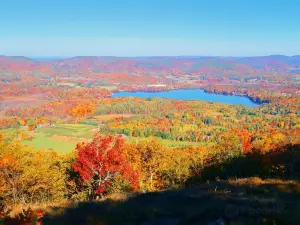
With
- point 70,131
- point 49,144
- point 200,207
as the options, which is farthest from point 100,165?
point 70,131

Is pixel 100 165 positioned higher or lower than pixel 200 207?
lower

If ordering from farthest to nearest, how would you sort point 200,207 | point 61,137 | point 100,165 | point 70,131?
point 70,131, point 61,137, point 100,165, point 200,207

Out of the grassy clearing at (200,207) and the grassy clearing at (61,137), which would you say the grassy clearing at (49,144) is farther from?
the grassy clearing at (200,207)

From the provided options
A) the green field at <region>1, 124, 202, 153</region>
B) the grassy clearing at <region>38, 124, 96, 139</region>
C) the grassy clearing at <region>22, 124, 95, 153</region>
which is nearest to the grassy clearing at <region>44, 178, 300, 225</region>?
the green field at <region>1, 124, 202, 153</region>

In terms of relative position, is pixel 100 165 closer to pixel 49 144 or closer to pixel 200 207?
pixel 200 207

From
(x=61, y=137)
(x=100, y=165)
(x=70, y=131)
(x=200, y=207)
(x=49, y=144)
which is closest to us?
(x=200, y=207)

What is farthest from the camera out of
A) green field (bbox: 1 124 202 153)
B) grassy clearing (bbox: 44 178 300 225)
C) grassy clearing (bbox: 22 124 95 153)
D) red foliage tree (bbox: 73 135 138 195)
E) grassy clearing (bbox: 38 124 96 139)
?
grassy clearing (bbox: 38 124 96 139)

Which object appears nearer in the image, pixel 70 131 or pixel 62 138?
pixel 62 138

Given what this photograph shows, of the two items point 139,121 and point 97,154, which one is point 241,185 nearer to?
point 97,154

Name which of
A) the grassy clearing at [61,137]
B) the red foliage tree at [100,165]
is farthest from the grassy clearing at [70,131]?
the red foliage tree at [100,165]

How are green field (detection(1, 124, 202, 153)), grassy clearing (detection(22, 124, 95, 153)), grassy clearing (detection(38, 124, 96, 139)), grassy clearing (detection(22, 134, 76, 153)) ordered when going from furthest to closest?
grassy clearing (detection(38, 124, 96, 139)), green field (detection(1, 124, 202, 153)), grassy clearing (detection(22, 124, 95, 153)), grassy clearing (detection(22, 134, 76, 153))

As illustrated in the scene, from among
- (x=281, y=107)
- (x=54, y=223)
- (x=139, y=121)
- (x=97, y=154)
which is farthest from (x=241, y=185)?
(x=281, y=107)

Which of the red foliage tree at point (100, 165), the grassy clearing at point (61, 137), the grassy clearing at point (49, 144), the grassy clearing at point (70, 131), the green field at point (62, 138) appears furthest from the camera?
the grassy clearing at point (70, 131)

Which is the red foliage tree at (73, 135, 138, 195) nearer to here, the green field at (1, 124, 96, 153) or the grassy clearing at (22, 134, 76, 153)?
the green field at (1, 124, 96, 153)
